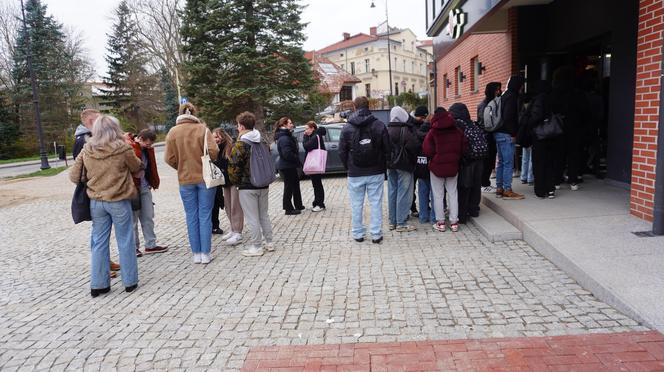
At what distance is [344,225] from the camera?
765cm

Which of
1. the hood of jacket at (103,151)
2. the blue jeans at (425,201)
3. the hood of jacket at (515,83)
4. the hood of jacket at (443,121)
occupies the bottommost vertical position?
the blue jeans at (425,201)

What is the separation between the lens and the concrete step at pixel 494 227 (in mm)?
6000

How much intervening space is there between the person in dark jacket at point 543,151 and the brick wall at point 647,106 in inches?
54.9

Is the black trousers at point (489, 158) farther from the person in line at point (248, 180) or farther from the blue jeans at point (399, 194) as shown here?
the person in line at point (248, 180)

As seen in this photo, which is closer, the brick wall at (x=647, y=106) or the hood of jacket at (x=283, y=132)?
the brick wall at (x=647, y=106)

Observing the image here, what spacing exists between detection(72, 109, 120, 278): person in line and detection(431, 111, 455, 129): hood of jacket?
4.07 m

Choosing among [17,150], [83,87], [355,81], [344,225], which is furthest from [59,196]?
[355,81]

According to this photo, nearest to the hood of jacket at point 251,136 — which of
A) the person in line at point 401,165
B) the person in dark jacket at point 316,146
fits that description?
the person in line at point 401,165

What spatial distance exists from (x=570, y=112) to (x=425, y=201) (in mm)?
2500

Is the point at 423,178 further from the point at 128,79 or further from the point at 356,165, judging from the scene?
the point at 128,79

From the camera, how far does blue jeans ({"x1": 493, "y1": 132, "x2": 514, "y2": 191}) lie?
7.15 m

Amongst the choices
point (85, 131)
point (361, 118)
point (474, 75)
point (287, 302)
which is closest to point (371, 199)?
point (361, 118)

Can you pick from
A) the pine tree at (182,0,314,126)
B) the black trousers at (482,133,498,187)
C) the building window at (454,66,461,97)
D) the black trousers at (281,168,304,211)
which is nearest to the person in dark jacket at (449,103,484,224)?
the black trousers at (482,133,498,187)

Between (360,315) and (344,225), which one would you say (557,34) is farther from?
(360,315)
